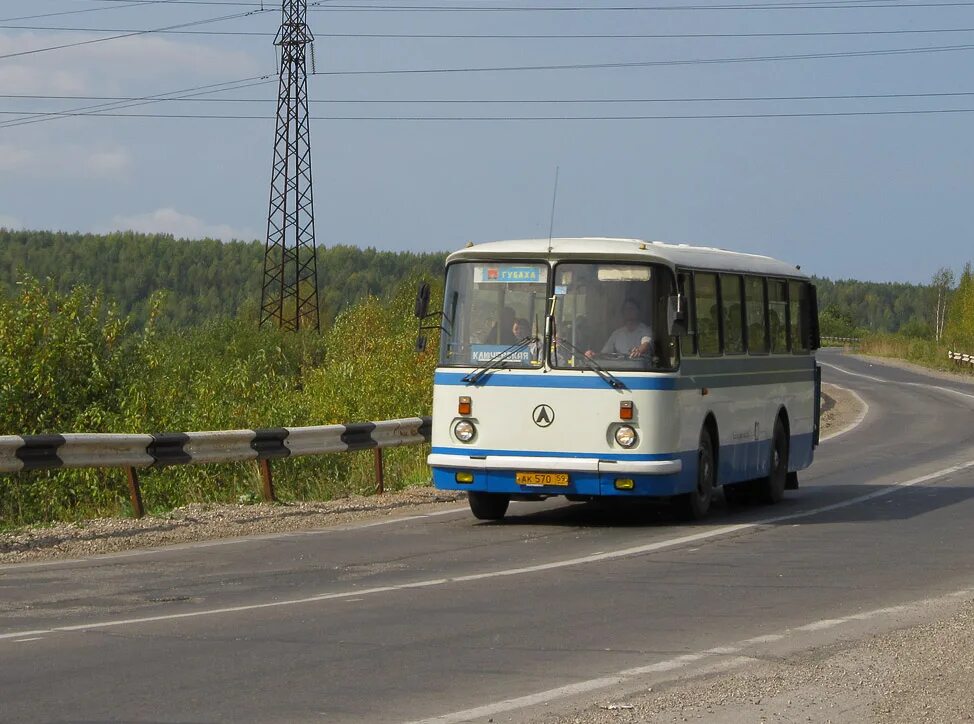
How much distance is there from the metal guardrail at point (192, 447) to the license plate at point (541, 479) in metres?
3.25

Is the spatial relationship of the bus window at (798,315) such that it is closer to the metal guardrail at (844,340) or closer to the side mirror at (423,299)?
the side mirror at (423,299)

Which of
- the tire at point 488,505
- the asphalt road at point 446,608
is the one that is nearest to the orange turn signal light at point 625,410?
the asphalt road at point 446,608

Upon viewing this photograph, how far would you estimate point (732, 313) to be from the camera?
17.6 metres

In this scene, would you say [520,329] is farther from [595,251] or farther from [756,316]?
[756,316]

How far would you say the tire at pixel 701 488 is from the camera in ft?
53.8

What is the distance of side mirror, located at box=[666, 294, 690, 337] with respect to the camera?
601 inches

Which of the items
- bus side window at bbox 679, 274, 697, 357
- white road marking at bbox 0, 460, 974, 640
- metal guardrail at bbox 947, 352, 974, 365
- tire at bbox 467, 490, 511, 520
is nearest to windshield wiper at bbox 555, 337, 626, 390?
bus side window at bbox 679, 274, 697, 357

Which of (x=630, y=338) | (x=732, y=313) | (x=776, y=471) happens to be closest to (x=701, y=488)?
(x=630, y=338)

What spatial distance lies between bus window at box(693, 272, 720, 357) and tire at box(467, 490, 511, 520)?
252 cm

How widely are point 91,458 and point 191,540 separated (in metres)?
1.37

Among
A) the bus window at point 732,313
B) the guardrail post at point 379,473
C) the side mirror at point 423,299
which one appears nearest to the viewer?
the side mirror at point 423,299

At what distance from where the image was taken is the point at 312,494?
1936 cm

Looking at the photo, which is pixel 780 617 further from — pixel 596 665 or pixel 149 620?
pixel 149 620

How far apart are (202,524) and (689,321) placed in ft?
16.9
